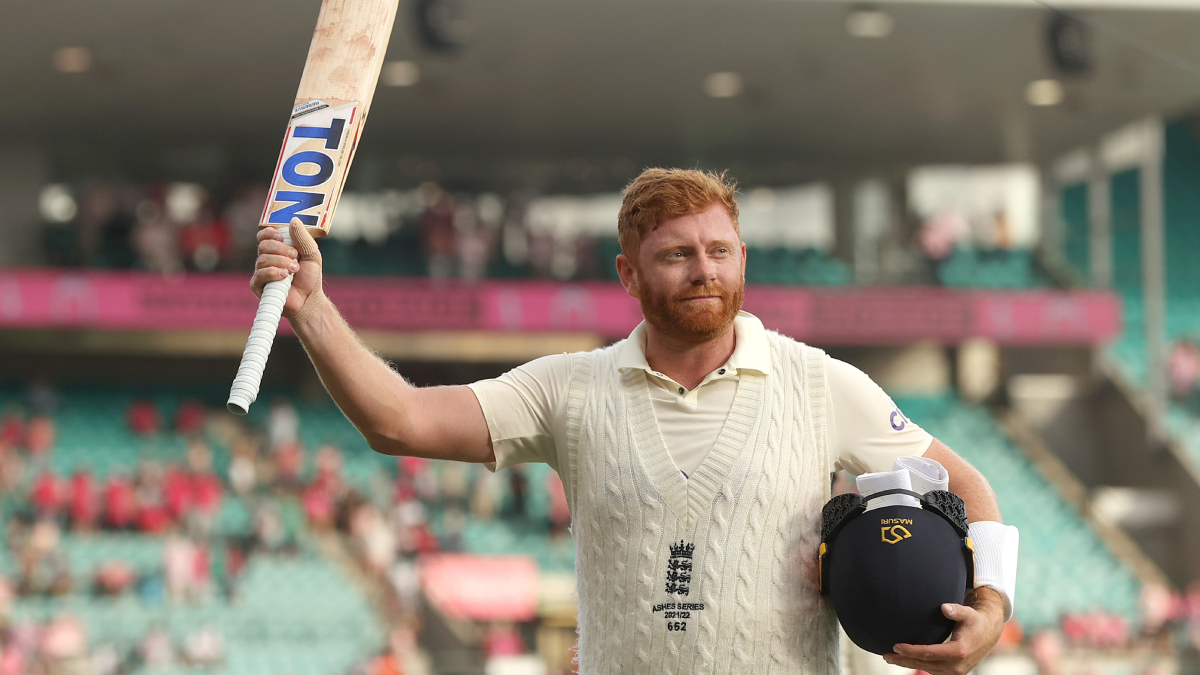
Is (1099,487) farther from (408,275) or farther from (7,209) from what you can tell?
Result: (7,209)

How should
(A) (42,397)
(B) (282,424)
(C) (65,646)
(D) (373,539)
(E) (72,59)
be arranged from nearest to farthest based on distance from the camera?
(C) (65,646)
(D) (373,539)
(E) (72,59)
(B) (282,424)
(A) (42,397)

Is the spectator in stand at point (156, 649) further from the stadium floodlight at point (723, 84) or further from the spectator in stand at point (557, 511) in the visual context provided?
the stadium floodlight at point (723, 84)

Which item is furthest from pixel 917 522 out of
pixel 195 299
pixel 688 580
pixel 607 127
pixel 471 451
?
pixel 607 127

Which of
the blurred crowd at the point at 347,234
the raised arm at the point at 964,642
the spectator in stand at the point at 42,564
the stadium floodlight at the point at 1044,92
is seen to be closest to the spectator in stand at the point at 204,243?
the blurred crowd at the point at 347,234

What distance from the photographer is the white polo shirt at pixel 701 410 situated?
2164 millimetres

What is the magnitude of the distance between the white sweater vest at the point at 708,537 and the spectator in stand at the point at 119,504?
11.0m

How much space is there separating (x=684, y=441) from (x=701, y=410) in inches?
2.7

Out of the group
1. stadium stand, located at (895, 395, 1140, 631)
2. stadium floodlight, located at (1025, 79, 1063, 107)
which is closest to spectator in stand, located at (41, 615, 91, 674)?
stadium stand, located at (895, 395, 1140, 631)

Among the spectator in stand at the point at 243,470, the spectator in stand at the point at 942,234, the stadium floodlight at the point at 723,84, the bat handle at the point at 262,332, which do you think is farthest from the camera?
the spectator in stand at the point at 942,234

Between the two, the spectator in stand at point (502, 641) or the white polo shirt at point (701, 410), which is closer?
the white polo shirt at point (701, 410)

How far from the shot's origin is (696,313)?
6.89ft

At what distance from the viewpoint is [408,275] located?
1494cm

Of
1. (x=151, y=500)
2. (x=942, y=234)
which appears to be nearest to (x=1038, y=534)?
(x=942, y=234)

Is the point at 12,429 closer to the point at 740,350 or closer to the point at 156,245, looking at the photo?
the point at 156,245
